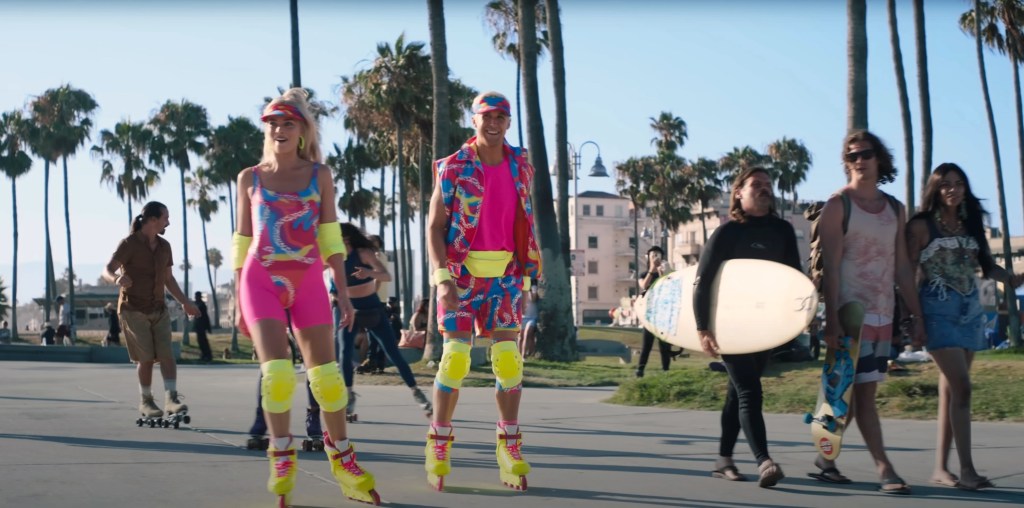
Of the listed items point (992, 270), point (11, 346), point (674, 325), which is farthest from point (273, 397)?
point (11, 346)

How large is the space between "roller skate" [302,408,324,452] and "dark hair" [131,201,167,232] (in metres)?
2.58

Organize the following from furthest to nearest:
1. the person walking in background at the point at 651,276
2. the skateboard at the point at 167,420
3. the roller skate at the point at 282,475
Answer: the person walking in background at the point at 651,276 → the skateboard at the point at 167,420 → the roller skate at the point at 282,475

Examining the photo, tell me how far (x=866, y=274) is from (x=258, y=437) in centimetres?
381

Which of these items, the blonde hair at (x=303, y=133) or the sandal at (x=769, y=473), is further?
the sandal at (x=769, y=473)

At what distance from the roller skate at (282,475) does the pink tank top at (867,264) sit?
9.56 feet

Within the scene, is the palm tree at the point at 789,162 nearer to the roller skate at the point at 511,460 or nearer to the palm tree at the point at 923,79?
the palm tree at the point at 923,79

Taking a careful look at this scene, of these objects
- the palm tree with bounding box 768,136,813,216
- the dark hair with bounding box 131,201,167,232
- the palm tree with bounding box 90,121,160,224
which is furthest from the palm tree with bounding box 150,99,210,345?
the dark hair with bounding box 131,201,167,232

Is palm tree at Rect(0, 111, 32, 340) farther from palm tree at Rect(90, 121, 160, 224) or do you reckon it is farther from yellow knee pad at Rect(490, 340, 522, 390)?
yellow knee pad at Rect(490, 340, 522, 390)

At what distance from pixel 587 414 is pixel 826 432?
4.26 meters

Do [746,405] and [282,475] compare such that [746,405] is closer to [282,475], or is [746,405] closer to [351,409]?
[282,475]

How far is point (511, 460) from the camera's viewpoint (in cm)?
539

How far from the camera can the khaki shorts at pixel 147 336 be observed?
27.7 feet

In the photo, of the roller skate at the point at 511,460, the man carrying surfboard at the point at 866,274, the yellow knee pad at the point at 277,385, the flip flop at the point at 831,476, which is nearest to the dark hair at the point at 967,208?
the man carrying surfboard at the point at 866,274

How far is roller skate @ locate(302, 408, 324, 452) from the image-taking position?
677 centimetres
